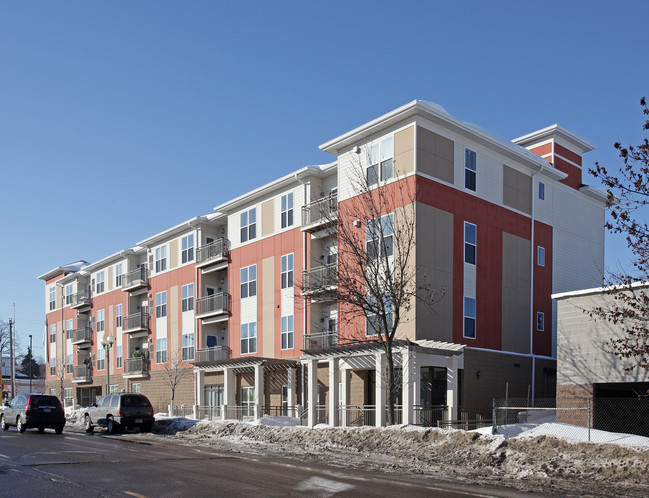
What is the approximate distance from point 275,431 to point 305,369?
832 centimetres

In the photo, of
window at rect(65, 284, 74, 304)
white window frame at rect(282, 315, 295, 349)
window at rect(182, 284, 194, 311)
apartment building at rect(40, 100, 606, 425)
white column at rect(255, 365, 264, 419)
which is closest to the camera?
apartment building at rect(40, 100, 606, 425)

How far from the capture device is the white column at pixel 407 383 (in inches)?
960

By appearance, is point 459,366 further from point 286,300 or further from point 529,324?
point 286,300

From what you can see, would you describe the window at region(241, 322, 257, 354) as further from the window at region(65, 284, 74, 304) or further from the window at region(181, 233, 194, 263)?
the window at region(65, 284, 74, 304)

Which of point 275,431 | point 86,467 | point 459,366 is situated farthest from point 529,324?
point 86,467

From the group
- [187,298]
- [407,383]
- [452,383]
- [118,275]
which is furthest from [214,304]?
[452,383]

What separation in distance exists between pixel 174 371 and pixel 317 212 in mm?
17678

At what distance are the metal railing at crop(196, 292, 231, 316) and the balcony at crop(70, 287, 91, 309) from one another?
2184 centimetres

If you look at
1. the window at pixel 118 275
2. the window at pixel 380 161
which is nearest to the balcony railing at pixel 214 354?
the window at pixel 380 161

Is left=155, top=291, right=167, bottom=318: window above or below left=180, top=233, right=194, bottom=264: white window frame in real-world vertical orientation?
below

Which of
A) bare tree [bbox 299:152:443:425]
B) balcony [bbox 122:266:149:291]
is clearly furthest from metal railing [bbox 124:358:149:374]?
bare tree [bbox 299:152:443:425]

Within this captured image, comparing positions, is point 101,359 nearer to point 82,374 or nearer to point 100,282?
point 82,374

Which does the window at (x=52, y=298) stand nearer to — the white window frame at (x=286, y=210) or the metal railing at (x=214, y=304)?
the metal railing at (x=214, y=304)

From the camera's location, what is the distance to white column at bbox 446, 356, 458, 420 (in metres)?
25.1
